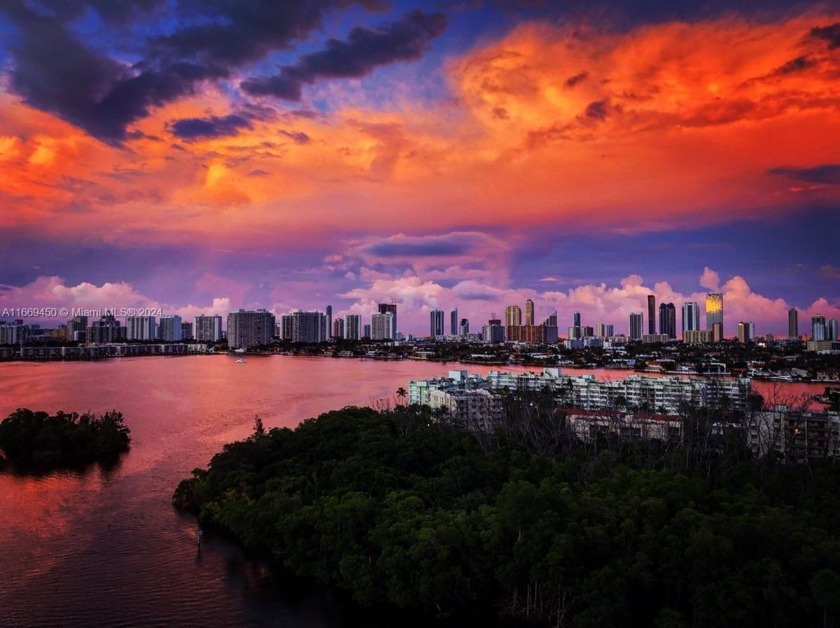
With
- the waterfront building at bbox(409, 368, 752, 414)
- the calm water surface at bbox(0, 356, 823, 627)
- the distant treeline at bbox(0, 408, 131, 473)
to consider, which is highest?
the waterfront building at bbox(409, 368, 752, 414)

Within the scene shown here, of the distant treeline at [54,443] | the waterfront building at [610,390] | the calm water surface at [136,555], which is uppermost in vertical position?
the waterfront building at [610,390]

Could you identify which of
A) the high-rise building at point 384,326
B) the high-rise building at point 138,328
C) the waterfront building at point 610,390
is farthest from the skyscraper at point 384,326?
the waterfront building at point 610,390

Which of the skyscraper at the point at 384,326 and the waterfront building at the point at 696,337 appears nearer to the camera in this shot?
the waterfront building at the point at 696,337

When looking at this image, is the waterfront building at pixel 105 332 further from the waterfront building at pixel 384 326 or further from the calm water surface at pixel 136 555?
the calm water surface at pixel 136 555

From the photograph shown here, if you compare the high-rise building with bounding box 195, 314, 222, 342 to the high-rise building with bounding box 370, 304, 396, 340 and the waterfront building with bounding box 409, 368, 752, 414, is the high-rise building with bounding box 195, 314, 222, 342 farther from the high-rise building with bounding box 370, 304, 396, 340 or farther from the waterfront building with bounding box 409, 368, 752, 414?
the waterfront building with bounding box 409, 368, 752, 414

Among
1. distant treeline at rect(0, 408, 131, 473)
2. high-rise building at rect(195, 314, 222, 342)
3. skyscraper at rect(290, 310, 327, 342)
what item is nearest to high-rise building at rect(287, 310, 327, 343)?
skyscraper at rect(290, 310, 327, 342)

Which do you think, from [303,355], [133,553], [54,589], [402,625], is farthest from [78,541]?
[303,355]

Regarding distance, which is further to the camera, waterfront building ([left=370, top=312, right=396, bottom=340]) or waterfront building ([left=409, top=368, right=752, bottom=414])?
waterfront building ([left=370, top=312, right=396, bottom=340])
